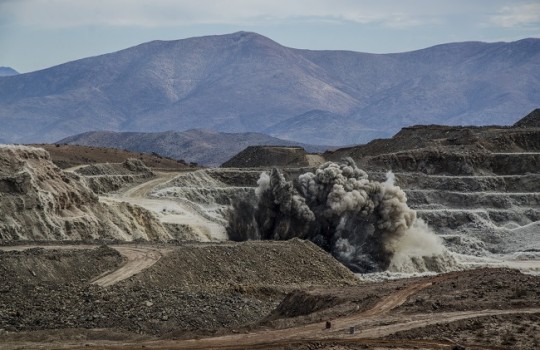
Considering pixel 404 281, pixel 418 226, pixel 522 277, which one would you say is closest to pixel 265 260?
pixel 404 281

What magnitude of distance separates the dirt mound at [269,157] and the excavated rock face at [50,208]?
54659 mm

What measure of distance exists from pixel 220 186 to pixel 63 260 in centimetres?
5381

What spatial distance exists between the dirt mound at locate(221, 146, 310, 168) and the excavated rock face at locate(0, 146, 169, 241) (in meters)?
54.7

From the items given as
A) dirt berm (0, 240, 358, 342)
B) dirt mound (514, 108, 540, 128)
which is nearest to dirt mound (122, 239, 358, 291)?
dirt berm (0, 240, 358, 342)

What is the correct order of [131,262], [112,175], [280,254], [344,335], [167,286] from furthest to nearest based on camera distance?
1. [112,175]
2. [280,254]
3. [131,262]
4. [167,286]
5. [344,335]

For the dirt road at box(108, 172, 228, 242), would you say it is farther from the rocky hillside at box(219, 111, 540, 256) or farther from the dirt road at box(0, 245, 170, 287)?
the dirt road at box(0, 245, 170, 287)

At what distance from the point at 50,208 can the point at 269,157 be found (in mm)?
71887

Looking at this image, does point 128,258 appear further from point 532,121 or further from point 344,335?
point 532,121

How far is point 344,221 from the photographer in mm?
68188

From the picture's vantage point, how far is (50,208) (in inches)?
2341

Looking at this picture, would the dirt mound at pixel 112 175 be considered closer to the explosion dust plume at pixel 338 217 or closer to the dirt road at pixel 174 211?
the dirt road at pixel 174 211

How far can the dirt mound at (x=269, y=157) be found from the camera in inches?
4921

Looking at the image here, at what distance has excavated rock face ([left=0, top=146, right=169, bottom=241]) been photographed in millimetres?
57000

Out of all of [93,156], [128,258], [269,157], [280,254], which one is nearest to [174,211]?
[280,254]
